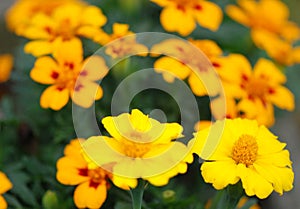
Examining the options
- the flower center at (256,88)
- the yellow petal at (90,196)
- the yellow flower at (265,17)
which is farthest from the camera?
the yellow flower at (265,17)

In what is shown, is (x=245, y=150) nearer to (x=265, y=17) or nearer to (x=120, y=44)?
(x=120, y=44)

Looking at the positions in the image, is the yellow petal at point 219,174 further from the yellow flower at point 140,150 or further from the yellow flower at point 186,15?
the yellow flower at point 186,15

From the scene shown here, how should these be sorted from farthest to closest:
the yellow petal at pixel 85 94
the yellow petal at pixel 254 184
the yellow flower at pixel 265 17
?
the yellow flower at pixel 265 17, the yellow petal at pixel 85 94, the yellow petal at pixel 254 184

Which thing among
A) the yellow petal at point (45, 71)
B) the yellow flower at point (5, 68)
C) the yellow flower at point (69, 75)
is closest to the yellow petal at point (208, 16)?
the yellow flower at point (69, 75)

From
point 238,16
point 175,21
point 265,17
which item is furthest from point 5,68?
point 265,17

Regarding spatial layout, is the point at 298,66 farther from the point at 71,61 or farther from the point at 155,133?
the point at 155,133

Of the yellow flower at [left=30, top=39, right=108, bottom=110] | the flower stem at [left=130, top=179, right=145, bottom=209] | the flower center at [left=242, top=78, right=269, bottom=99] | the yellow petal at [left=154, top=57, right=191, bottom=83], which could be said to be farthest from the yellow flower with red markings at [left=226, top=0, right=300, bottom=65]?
the flower stem at [left=130, top=179, right=145, bottom=209]

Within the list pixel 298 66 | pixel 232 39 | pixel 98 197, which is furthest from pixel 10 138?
pixel 298 66
